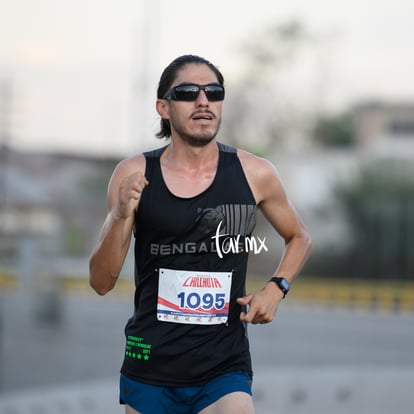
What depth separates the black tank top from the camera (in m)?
3.41

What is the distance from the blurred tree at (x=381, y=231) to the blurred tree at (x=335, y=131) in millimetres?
18053

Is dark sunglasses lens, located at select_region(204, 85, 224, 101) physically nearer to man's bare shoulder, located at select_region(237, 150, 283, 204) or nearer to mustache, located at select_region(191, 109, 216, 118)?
mustache, located at select_region(191, 109, 216, 118)

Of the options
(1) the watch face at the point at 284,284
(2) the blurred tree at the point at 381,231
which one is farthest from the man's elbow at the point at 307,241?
(2) the blurred tree at the point at 381,231

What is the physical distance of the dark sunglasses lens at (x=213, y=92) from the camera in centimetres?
347

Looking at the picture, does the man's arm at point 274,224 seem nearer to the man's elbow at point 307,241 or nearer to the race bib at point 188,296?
the man's elbow at point 307,241

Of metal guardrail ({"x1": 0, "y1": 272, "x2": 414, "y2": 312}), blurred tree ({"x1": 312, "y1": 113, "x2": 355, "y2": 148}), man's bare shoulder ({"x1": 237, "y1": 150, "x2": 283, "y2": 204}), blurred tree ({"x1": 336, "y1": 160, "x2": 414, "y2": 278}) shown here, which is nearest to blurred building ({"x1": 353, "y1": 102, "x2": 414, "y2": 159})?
blurred tree ({"x1": 312, "y1": 113, "x2": 355, "y2": 148})

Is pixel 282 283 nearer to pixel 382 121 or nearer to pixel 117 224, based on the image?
pixel 117 224

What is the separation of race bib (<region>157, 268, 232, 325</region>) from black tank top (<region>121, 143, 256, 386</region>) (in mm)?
22

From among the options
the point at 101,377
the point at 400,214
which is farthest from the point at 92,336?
the point at 400,214

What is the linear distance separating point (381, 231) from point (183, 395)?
77.6 feet

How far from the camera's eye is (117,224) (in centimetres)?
328

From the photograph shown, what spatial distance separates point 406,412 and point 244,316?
394 cm

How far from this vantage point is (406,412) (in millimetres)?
6891

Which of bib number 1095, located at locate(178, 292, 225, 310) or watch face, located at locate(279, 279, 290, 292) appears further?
watch face, located at locate(279, 279, 290, 292)
